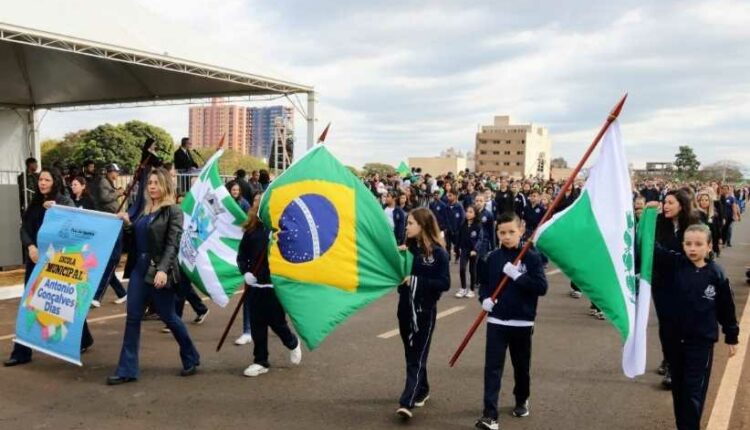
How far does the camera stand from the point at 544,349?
6.82m

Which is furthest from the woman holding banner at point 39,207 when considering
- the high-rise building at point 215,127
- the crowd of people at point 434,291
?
the high-rise building at point 215,127

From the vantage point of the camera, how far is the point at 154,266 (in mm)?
5328

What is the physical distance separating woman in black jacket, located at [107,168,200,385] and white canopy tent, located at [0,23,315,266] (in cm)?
676

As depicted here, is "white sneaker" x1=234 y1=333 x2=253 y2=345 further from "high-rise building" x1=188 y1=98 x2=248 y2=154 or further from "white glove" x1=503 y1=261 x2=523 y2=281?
"high-rise building" x1=188 y1=98 x2=248 y2=154

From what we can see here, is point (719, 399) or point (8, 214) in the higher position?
point (8, 214)

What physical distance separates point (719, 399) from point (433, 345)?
9.20 ft

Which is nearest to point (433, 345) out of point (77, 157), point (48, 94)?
point (48, 94)

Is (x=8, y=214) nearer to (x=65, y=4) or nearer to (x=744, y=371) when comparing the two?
(x=65, y=4)

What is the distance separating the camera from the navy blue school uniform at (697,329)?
13.2ft

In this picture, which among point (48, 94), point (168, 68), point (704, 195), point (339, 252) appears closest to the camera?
point (339, 252)

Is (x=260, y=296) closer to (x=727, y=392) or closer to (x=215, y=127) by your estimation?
(x=727, y=392)

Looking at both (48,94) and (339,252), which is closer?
(339,252)

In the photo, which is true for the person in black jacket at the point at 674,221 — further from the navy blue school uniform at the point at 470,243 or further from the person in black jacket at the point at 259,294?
the navy blue school uniform at the point at 470,243

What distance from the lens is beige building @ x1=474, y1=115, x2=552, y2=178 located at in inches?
5399
